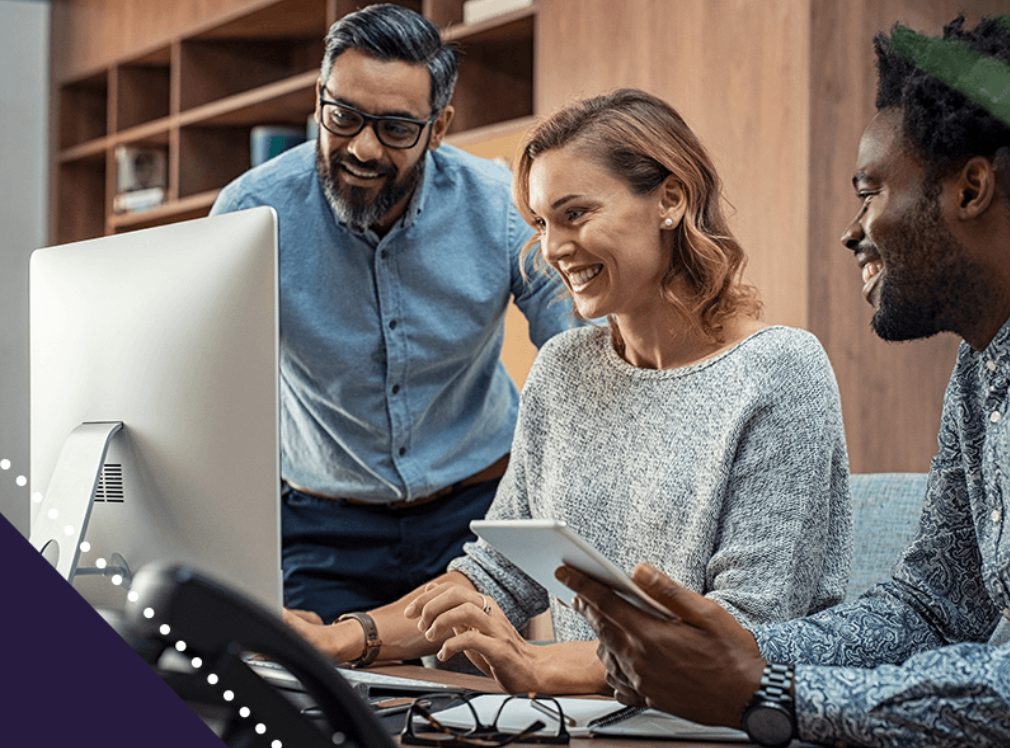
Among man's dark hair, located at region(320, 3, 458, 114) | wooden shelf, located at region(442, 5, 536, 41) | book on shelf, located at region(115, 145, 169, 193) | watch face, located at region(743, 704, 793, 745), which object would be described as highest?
wooden shelf, located at region(442, 5, 536, 41)

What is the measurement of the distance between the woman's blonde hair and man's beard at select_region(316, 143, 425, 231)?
342mm

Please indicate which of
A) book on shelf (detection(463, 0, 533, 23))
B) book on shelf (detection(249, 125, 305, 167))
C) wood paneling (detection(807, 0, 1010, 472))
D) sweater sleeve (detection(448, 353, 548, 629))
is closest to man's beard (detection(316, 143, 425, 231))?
sweater sleeve (detection(448, 353, 548, 629))

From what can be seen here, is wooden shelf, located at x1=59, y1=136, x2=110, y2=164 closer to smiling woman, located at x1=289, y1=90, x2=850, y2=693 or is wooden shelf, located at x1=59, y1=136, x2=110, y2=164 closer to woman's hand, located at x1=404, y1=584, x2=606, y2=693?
smiling woman, located at x1=289, y1=90, x2=850, y2=693

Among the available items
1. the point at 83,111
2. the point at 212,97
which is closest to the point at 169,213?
the point at 212,97

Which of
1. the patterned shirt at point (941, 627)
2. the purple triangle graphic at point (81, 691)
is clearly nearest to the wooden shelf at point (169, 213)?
the patterned shirt at point (941, 627)

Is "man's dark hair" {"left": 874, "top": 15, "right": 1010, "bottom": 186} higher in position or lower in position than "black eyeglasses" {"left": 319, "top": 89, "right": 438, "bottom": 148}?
lower

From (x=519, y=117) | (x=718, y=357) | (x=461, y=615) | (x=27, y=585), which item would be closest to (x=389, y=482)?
(x=718, y=357)

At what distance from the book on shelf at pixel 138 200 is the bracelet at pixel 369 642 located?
368cm

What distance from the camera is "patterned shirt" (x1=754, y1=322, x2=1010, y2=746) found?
1.00m

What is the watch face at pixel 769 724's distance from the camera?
1.02m

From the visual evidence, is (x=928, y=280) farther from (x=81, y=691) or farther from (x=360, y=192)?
(x=360, y=192)

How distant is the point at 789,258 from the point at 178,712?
2.20 meters

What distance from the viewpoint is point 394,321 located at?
6.79ft

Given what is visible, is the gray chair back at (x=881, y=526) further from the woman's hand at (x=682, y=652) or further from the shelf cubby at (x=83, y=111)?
the shelf cubby at (x=83, y=111)
